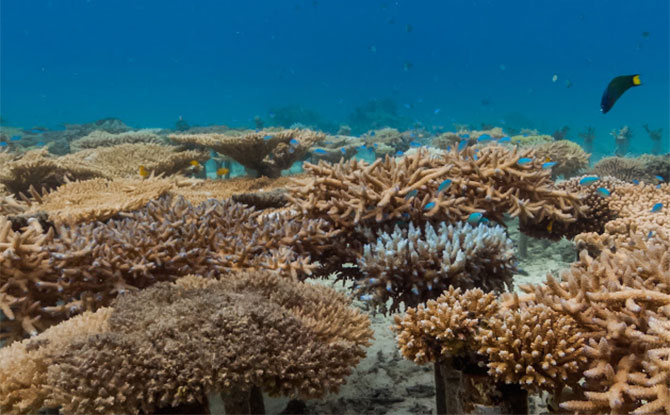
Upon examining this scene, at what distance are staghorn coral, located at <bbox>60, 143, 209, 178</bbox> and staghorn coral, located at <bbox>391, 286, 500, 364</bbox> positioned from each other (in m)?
6.88

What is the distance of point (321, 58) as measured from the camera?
116 metres

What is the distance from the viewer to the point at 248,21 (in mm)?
138875

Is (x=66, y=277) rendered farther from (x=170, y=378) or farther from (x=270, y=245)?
(x=170, y=378)

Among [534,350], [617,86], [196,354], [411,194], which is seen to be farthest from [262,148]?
[534,350]

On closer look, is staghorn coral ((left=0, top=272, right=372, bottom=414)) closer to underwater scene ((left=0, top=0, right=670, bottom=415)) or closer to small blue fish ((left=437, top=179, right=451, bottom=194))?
underwater scene ((left=0, top=0, right=670, bottom=415))

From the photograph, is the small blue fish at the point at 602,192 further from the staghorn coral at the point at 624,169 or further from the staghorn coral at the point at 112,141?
the staghorn coral at the point at 112,141

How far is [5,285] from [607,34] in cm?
15036

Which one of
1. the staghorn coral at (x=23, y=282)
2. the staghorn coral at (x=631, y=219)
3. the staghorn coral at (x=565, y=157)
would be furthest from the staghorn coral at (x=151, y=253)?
the staghorn coral at (x=565, y=157)

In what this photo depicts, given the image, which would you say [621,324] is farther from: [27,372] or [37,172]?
[37,172]

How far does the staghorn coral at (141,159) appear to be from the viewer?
816cm

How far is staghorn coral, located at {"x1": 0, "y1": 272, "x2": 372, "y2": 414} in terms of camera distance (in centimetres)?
202

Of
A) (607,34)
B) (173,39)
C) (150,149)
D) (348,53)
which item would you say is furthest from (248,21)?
(150,149)

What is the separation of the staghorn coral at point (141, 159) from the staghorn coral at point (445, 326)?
6.88 meters

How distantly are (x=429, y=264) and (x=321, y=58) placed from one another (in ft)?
396
